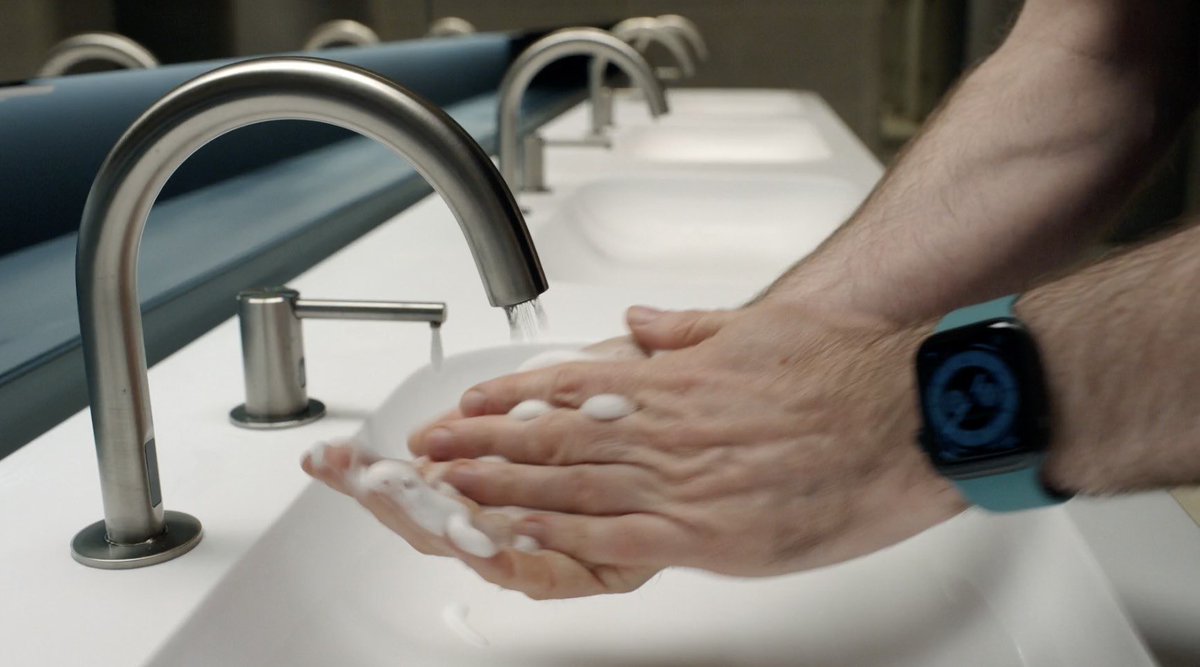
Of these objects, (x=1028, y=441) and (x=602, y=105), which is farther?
(x=602, y=105)

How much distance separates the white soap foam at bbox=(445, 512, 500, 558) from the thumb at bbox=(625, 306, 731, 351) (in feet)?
0.72

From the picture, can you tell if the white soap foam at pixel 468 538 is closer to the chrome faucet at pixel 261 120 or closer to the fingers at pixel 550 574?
the fingers at pixel 550 574

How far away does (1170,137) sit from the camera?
0.84 meters

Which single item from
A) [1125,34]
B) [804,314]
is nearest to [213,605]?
[804,314]

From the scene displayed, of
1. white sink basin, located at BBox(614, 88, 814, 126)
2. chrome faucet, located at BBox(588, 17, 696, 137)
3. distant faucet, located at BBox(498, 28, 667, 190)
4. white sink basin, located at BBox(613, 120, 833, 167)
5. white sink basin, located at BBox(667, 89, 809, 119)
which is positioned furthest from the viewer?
white sink basin, located at BBox(667, 89, 809, 119)

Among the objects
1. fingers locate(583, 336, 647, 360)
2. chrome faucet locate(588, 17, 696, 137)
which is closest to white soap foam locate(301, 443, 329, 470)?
fingers locate(583, 336, 647, 360)

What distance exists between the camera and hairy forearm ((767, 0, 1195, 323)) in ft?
2.48

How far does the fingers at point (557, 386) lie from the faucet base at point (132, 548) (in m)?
0.17

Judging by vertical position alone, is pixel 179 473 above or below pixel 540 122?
above

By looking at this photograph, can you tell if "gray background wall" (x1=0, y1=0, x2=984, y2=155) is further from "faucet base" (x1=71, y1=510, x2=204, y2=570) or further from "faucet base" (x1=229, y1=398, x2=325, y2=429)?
"faucet base" (x1=71, y1=510, x2=204, y2=570)

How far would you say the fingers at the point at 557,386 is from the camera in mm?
617

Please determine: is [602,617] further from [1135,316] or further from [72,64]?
[72,64]

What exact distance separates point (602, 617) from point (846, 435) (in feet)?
0.74

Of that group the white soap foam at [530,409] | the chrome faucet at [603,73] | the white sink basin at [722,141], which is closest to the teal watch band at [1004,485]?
the white soap foam at [530,409]
